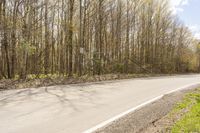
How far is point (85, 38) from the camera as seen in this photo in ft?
128

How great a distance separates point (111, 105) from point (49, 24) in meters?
28.3

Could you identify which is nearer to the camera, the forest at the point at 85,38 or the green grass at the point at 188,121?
the green grass at the point at 188,121

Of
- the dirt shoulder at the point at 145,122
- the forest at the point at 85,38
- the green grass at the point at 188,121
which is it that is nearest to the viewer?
the green grass at the point at 188,121

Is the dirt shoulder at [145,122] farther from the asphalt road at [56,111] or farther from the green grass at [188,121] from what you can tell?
the asphalt road at [56,111]

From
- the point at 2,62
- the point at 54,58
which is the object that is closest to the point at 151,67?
the point at 54,58

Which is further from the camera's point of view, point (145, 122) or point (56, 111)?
point (56, 111)

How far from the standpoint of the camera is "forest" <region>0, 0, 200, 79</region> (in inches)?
1016

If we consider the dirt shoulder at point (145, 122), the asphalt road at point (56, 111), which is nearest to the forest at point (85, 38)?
A: the asphalt road at point (56, 111)

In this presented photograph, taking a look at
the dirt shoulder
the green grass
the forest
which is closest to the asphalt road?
the dirt shoulder

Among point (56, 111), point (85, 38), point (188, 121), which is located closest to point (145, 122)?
point (188, 121)

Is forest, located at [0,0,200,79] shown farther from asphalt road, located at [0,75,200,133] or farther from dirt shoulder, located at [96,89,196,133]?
dirt shoulder, located at [96,89,196,133]

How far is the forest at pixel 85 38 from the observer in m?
25.8

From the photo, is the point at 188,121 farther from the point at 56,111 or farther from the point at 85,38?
the point at 85,38

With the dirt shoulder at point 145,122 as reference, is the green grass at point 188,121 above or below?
above
